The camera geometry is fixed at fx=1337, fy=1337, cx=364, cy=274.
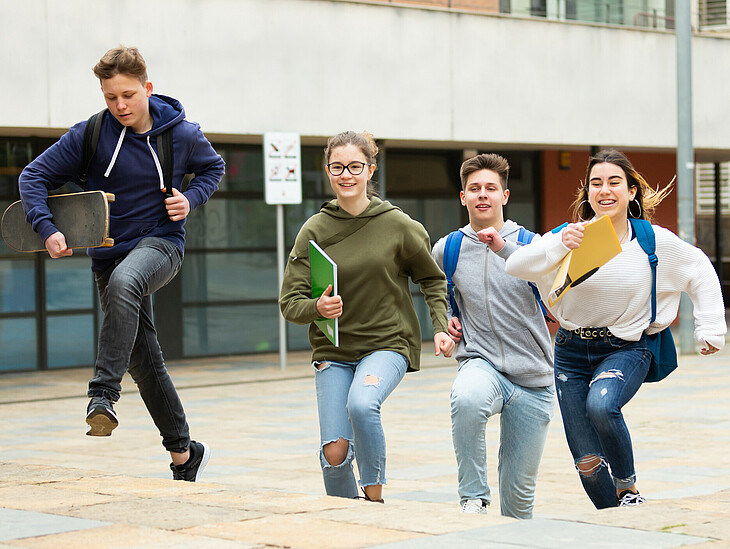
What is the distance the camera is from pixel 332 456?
5770 millimetres

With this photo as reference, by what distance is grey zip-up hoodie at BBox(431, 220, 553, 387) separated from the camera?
19.7 ft

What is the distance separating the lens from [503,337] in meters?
5.98

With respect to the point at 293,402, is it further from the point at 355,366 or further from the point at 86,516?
the point at 86,516

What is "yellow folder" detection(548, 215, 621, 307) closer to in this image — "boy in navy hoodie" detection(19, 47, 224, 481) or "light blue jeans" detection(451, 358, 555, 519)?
"light blue jeans" detection(451, 358, 555, 519)

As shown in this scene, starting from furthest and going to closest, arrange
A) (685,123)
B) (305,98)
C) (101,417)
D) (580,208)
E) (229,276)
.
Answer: (229,276), (685,123), (305,98), (580,208), (101,417)

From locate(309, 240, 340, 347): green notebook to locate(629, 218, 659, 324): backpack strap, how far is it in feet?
4.49

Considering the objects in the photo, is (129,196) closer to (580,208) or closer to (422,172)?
(580,208)

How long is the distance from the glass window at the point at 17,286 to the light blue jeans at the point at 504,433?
11.8m

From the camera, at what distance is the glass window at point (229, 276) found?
60.0 ft

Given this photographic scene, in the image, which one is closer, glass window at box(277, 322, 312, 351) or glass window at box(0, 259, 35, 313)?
glass window at box(0, 259, 35, 313)

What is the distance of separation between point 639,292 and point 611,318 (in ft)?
0.54

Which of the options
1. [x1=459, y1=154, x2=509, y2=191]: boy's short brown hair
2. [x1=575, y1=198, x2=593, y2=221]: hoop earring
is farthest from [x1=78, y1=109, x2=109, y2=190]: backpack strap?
[x1=575, y1=198, x2=593, y2=221]: hoop earring

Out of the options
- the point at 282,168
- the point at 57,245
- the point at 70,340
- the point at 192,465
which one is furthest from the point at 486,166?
the point at 70,340

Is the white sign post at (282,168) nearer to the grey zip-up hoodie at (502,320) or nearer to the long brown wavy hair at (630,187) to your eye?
the long brown wavy hair at (630,187)
